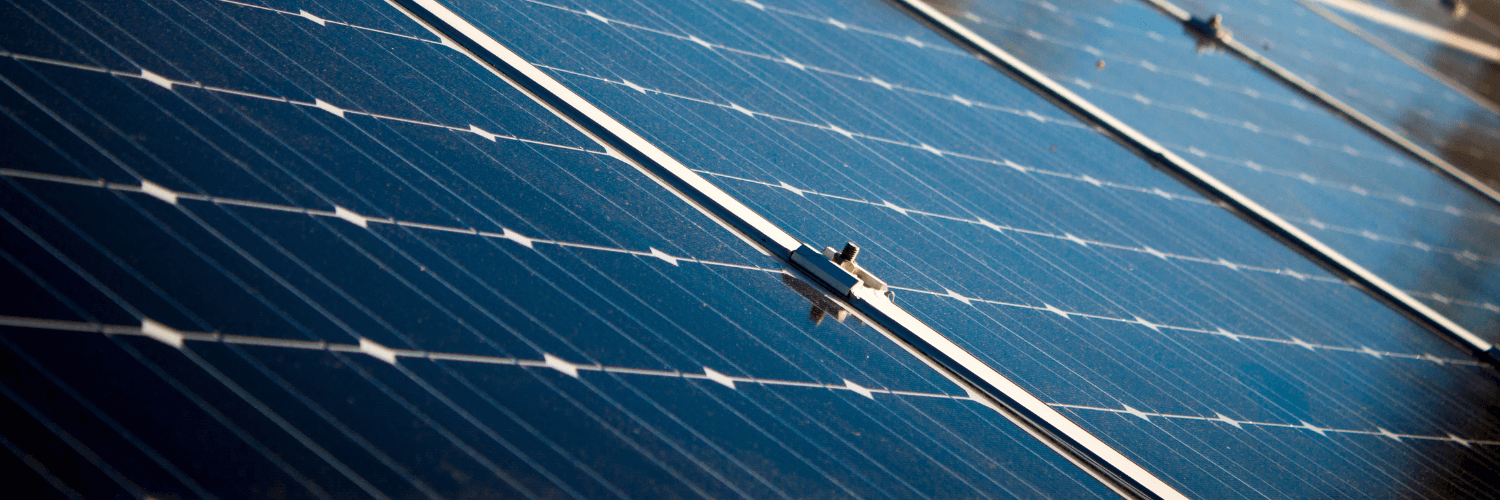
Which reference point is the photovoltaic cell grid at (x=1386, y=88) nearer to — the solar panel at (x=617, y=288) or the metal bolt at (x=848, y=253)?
the solar panel at (x=617, y=288)

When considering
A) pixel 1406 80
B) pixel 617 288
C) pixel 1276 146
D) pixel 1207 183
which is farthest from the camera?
pixel 1406 80

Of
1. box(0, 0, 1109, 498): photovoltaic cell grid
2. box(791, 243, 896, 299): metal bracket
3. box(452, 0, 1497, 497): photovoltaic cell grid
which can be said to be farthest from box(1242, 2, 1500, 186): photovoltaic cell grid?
box(0, 0, 1109, 498): photovoltaic cell grid

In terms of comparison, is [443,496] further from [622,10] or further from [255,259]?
[622,10]

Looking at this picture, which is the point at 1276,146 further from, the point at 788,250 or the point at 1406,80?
the point at 788,250

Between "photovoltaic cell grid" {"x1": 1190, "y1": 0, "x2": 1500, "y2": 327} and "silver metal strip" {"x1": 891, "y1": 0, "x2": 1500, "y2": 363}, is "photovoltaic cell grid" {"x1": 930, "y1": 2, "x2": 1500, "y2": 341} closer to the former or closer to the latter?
"silver metal strip" {"x1": 891, "y1": 0, "x2": 1500, "y2": 363}

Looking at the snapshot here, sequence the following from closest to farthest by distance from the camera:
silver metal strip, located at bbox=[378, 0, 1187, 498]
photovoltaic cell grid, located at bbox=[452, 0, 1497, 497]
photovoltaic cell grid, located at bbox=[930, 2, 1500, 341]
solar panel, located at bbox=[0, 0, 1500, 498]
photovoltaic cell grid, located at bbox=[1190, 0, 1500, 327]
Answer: solar panel, located at bbox=[0, 0, 1500, 498] < silver metal strip, located at bbox=[378, 0, 1187, 498] < photovoltaic cell grid, located at bbox=[452, 0, 1497, 497] < photovoltaic cell grid, located at bbox=[930, 2, 1500, 341] < photovoltaic cell grid, located at bbox=[1190, 0, 1500, 327]

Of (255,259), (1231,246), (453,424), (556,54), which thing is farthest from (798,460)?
(1231,246)

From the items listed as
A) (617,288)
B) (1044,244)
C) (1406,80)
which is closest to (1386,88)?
(1406,80)
